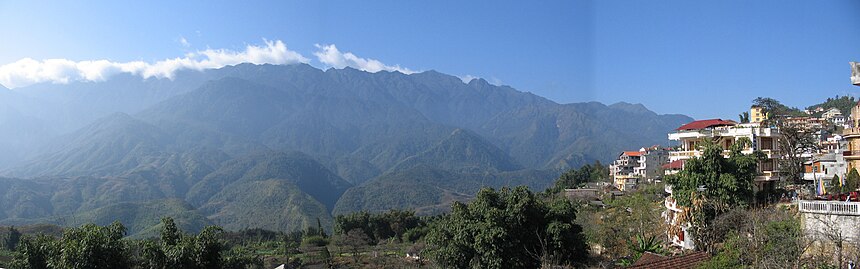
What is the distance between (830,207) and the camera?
1009 centimetres

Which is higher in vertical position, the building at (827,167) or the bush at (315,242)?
the building at (827,167)

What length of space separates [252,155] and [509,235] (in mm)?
100128

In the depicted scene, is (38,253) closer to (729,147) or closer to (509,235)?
(509,235)

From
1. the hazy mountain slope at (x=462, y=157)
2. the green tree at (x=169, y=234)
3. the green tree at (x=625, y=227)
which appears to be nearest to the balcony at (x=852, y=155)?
the green tree at (x=625, y=227)

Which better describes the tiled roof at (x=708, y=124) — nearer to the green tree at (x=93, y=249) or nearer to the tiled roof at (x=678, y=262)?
the tiled roof at (x=678, y=262)

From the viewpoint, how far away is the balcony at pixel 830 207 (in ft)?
31.9

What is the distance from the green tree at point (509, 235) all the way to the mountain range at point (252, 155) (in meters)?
45.9

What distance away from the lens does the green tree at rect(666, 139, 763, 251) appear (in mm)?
13516

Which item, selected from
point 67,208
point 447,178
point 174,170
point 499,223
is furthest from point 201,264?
point 174,170

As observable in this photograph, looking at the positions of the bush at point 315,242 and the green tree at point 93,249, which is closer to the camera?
the green tree at point 93,249

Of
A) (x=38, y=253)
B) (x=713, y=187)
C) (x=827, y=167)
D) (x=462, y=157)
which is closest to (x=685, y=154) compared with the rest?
(x=713, y=187)

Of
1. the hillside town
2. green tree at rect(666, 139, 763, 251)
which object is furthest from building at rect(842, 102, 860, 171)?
green tree at rect(666, 139, 763, 251)

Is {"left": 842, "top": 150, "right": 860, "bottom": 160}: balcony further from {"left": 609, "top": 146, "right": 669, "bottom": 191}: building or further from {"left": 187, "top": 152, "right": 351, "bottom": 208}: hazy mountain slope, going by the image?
{"left": 187, "top": 152, "right": 351, "bottom": 208}: hazy mountain slope

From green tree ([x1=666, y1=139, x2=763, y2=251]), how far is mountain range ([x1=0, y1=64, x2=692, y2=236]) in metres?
48.1
